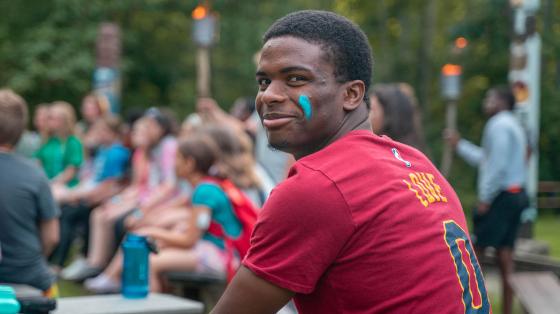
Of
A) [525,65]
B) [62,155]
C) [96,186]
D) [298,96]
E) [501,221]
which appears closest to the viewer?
[298,96]

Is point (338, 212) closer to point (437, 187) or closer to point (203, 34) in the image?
point (437, 187)

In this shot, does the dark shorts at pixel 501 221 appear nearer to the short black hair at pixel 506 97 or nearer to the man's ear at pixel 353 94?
the short black hair at pixel 506 97

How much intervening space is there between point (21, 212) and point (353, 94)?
126 inches

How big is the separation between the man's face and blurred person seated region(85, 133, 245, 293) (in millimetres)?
4753

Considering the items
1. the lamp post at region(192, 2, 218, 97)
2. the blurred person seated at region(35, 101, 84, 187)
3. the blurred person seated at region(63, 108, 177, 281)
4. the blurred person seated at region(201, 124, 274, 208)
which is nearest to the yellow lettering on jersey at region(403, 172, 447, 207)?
the blurred person seated at region(201, 124, 274, 208)

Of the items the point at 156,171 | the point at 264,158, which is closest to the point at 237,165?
the point at 264,158

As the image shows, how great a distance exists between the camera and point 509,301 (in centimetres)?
866

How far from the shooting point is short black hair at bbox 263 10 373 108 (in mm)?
2611

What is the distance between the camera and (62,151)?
12516 millimetres

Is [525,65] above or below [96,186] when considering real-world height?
above

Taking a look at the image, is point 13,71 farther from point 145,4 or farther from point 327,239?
point 327,239

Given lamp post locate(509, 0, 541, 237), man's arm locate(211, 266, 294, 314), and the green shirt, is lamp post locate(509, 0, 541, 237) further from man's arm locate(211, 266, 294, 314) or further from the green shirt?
man's arm locate(211, 266, 294, 314)

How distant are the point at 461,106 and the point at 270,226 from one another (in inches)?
1109

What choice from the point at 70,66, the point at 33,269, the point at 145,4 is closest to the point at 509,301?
the point at 33,269
